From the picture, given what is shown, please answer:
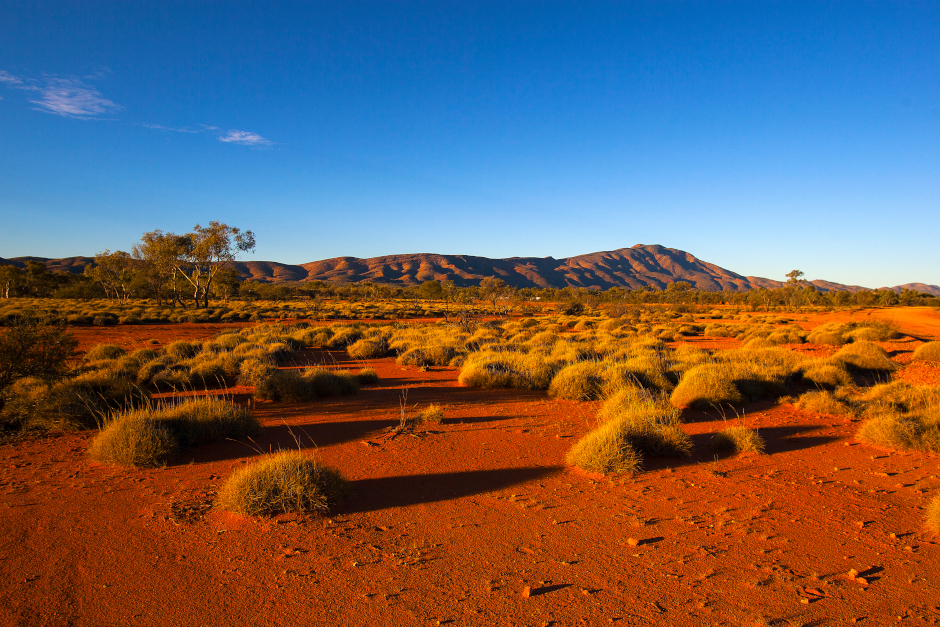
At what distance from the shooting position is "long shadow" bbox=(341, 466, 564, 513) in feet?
16.8

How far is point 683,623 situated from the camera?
314 centimetres

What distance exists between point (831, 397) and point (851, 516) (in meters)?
5.86

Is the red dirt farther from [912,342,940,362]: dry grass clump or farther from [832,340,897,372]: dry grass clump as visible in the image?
[912,342,940,362]: dry grass clump

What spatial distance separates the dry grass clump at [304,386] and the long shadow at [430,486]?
5.32 metres

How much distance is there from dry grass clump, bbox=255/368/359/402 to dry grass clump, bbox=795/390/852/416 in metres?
9.70

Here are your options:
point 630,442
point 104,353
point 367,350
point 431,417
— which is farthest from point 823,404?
point 104,353

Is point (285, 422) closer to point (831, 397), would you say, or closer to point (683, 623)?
point (683, 623)

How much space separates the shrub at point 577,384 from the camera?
1043 centimetres

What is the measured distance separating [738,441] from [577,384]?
4.02 metres

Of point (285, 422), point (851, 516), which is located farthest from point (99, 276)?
point (851, 516)

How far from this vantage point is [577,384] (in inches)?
416

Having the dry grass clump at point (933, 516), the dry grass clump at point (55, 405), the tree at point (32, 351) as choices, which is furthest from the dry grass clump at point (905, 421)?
the tree at point (32, 351)

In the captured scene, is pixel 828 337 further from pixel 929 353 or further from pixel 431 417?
pixel 431 417

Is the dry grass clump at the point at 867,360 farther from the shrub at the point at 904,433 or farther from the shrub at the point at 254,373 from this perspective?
the shrub at the point at 254,373
